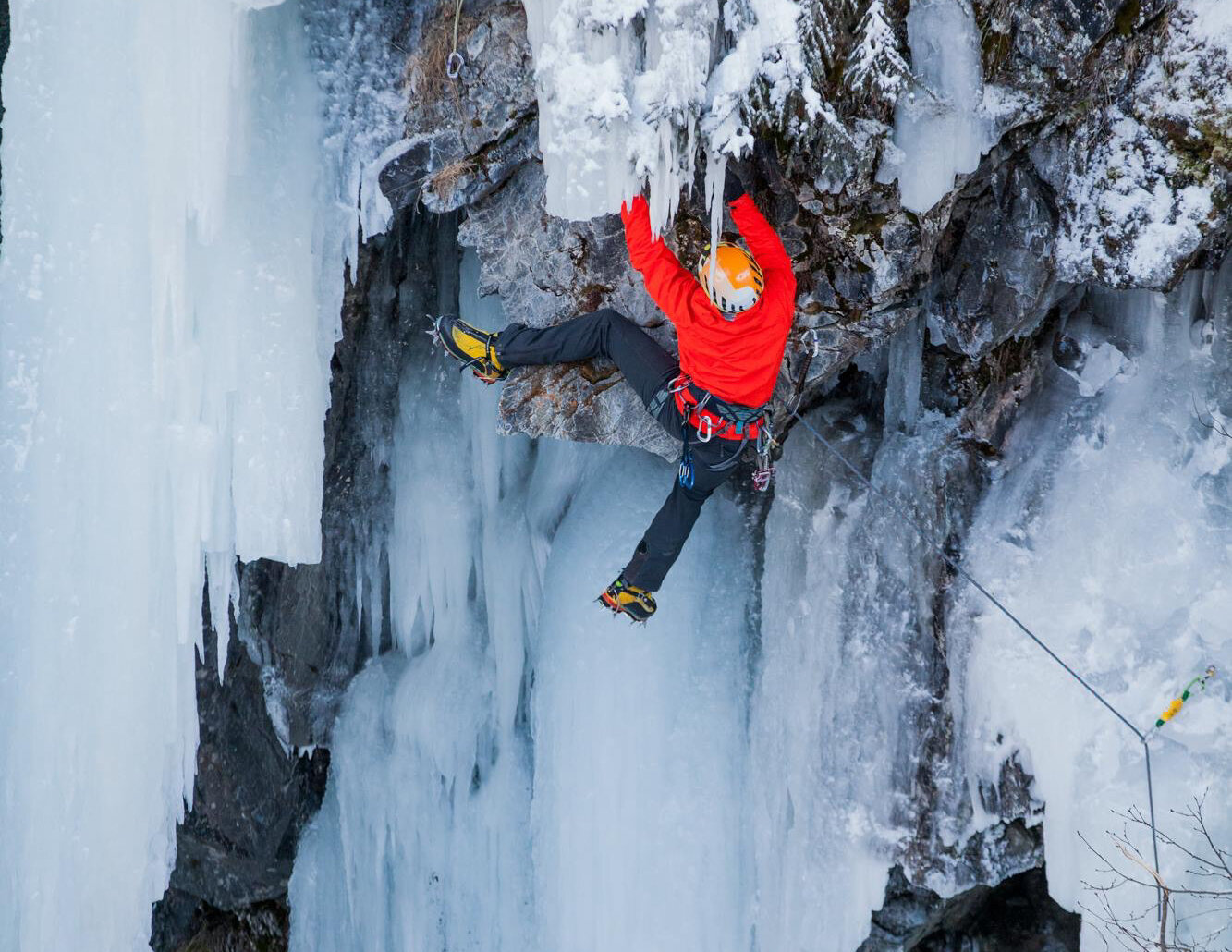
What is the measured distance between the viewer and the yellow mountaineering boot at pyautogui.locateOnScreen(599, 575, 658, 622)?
4.29 meters

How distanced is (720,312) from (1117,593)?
212cm

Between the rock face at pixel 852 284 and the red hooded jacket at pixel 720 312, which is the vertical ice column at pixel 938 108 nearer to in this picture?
the rock face at pixel 852 284

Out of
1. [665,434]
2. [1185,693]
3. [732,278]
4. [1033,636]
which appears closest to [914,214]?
[732,278]

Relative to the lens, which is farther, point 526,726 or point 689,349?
point 526,726

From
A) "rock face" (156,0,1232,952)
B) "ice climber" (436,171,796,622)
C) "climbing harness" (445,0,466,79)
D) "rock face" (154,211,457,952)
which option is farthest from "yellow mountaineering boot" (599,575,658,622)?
"climbing harness" (445,0,466,79)

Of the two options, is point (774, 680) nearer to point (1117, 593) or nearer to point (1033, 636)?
point (1033, 636)

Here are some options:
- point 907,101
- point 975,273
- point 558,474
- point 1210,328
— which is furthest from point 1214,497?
point 558,474

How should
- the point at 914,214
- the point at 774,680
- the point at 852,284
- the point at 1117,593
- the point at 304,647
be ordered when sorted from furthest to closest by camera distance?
the point at 304,647 → the point at 774,680 → the point at 1117,593 → the point at 852,284 → the point at 914,214

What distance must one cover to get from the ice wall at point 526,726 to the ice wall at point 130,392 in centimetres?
114

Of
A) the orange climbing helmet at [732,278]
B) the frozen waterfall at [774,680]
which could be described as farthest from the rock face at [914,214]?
the frozen waterfall at [774,680]

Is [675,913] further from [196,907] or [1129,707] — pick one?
[196,907]

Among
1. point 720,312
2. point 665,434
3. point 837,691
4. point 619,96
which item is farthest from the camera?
point 837,691

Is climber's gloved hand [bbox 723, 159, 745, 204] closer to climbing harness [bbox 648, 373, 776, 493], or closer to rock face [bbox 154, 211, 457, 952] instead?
climbing harness [bbox 648, 373, 776, 493]

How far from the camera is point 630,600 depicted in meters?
4.29
